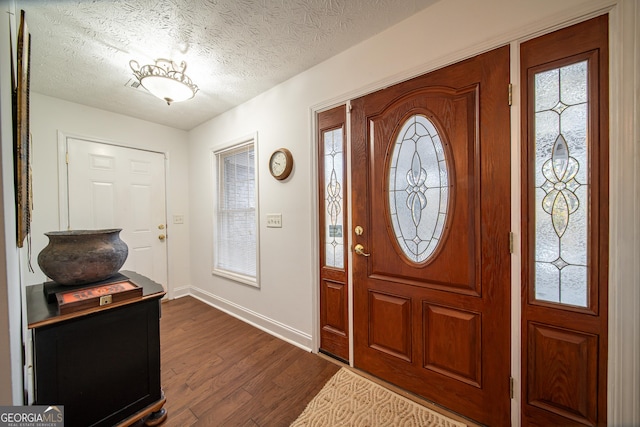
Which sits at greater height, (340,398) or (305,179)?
(305,179)

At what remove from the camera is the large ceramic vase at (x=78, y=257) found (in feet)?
3.86

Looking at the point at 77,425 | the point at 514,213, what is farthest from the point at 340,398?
the point at 514,213

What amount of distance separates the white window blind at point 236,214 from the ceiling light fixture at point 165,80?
0.84 metres

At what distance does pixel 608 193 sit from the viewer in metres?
1.03

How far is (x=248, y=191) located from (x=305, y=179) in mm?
1029

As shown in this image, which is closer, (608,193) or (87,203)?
(608,193)

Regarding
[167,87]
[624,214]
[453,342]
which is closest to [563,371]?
[453,342]

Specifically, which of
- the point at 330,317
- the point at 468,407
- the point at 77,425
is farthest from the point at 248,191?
the point at 468,407

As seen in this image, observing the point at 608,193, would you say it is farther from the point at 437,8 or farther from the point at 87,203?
the point at 87,203

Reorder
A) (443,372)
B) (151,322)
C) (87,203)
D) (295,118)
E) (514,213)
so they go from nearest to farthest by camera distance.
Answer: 1. (514,213)
2. (151,322)
3. (443,372)
4. (295,118)
5. (87,203)

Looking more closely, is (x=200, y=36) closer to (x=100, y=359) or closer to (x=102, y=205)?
(x=100, y=359)

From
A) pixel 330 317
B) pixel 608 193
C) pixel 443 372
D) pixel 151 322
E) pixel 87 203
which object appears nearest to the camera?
pixel 608 193

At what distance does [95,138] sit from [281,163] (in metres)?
2.41

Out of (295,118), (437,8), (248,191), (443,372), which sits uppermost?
(437,8)
